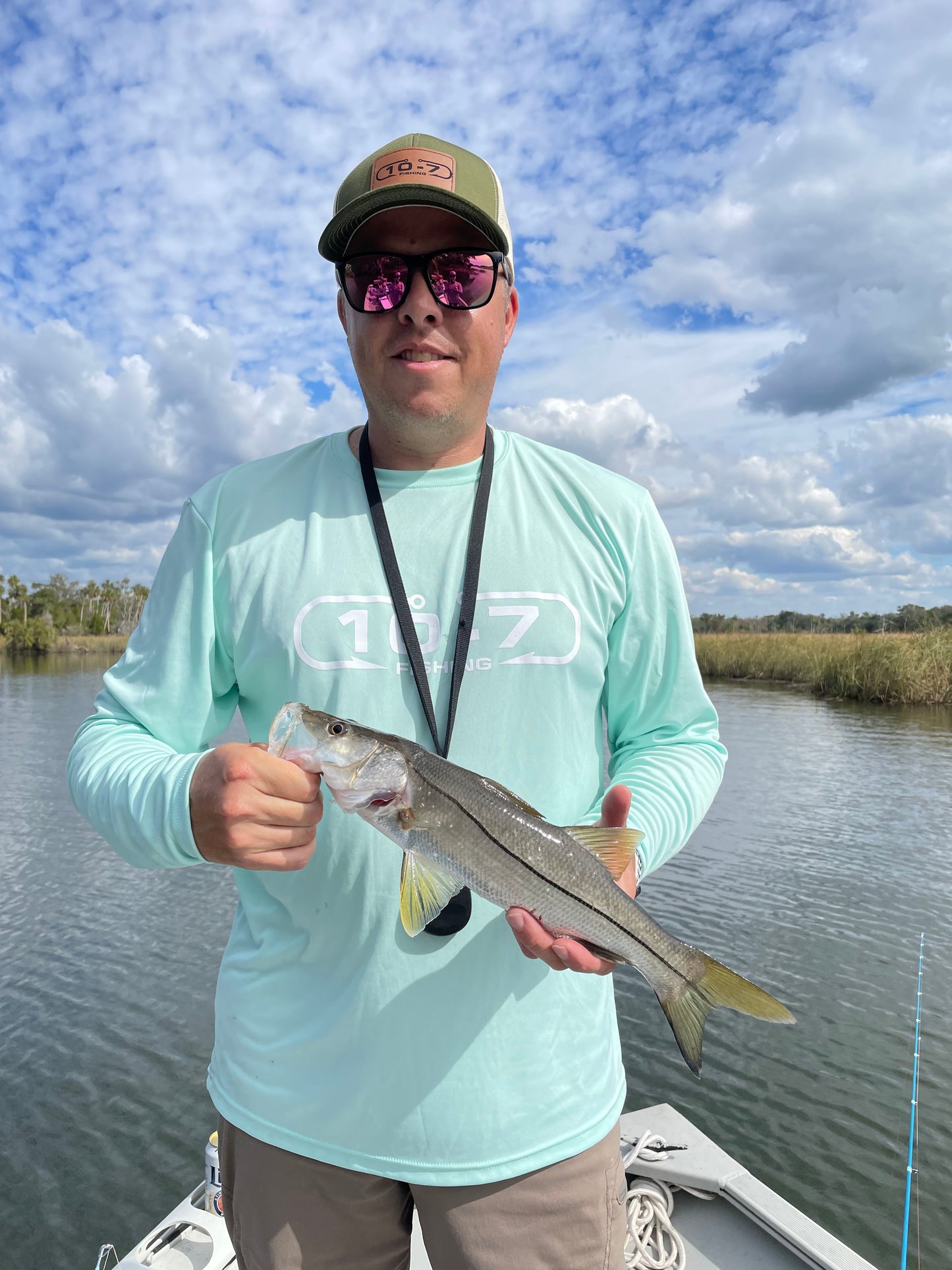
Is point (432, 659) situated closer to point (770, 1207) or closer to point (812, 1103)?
point (770, 1207)

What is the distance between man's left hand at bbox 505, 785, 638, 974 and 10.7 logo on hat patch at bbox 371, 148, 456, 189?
168 centimetres

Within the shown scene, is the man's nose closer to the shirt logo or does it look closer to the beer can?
the shirt logo

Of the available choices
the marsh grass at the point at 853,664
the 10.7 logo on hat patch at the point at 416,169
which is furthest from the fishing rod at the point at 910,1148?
the marsh grass at the point at 853,664

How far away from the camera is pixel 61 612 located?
350ft

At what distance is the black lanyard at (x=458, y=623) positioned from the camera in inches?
84.0

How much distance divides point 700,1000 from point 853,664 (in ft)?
112

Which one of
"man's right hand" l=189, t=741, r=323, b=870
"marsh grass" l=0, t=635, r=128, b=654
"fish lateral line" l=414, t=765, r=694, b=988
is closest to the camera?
"man's right hand" l=189, t=741, r=323, b=870

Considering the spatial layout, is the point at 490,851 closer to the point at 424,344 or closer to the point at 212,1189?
the point at 424,344

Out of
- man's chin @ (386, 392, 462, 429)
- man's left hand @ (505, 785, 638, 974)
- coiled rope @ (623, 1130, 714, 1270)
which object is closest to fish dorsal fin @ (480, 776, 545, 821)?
man's left hand @ (505, 785, 638, 974)

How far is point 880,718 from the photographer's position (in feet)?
93.7

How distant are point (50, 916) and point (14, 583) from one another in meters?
100

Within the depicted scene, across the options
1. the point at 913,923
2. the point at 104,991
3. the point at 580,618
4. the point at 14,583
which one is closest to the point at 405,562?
the point at 580,618

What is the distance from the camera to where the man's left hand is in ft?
6.13

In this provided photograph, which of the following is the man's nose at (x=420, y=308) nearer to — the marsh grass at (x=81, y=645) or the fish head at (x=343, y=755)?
the fish head at (x=343, y=755)
